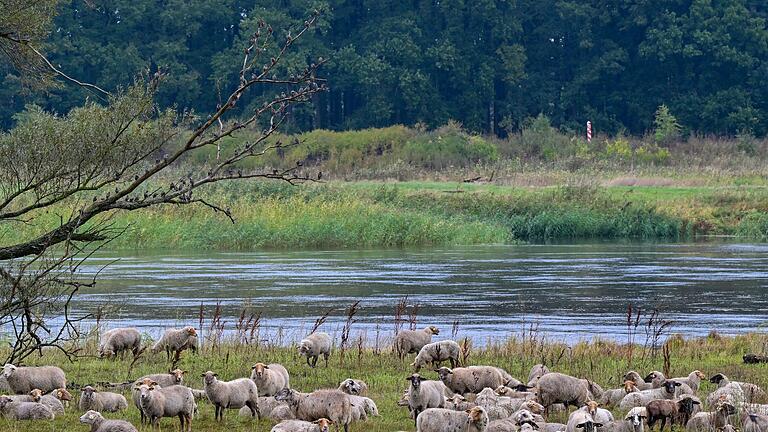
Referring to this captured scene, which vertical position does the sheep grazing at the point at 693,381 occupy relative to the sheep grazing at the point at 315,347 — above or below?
below

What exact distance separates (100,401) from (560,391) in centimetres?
506

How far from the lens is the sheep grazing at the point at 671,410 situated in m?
13.4

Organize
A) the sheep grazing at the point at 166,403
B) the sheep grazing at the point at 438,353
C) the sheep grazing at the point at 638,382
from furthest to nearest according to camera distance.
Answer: the sheep grazing at the point at 438,353 → the sheep grazing at the point at 638,382 → the sheep grazing at the point at 166,403

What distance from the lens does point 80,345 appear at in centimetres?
2105

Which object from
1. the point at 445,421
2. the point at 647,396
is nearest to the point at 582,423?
the point at 445,421

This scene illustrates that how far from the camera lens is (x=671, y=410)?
13.4 m

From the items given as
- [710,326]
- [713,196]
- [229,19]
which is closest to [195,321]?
[710,326]

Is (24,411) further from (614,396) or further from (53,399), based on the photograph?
(614,396)

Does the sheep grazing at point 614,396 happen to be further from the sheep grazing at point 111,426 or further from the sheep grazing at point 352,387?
the sheep grazing at point 111,426

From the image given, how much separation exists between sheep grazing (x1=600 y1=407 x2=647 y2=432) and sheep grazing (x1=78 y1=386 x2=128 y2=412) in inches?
213

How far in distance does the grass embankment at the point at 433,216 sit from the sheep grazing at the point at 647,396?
3149 cm

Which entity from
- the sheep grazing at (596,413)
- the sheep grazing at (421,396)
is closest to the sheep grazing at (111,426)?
the sheep grazing at (421,396)

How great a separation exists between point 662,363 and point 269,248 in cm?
2894

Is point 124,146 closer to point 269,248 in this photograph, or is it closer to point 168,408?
point 168,408
